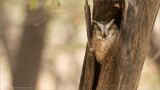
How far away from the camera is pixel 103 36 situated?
75.4 inches

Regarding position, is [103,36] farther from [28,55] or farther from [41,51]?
[41,51]

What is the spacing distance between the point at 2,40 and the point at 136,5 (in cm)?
426

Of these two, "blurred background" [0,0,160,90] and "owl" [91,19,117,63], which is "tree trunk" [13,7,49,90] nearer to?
"blurred background" [0,0,160,90]

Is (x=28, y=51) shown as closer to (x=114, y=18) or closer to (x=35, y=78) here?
(x=35, y=78)

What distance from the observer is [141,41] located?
6.34ft

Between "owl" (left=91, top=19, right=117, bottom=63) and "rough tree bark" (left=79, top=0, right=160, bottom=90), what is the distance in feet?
0.13

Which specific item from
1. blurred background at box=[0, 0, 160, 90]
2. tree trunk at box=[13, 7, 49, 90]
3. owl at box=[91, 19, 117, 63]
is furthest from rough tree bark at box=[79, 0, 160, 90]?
tree trunk at box=[13, 7, 49, 90]

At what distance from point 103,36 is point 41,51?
377 cm

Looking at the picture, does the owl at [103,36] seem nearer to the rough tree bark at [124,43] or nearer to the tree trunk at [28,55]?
the rough tree bark at [124,43]

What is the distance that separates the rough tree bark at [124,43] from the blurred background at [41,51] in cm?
217

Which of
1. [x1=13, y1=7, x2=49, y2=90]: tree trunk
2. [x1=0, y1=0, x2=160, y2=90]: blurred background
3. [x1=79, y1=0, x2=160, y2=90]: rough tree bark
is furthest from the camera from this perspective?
[x1=13, y1=7, x2=49, y2=90]: tree trunk

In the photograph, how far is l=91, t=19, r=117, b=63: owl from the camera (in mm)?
1907

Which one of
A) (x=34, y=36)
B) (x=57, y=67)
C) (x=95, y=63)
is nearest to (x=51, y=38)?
(x=57, y=67)

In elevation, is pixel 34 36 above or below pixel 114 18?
below
